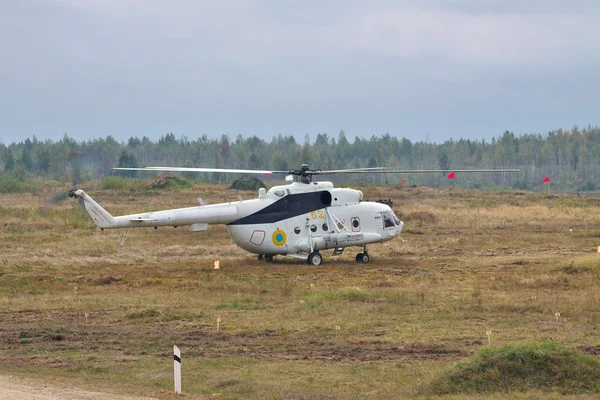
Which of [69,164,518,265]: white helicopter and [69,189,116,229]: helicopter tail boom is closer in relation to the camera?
[69,189,116,229]: helicopter tail boom

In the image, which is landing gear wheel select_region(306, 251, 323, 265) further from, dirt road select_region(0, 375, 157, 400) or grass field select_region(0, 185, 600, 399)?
dirt road select_region(0, 375, 157, 400)

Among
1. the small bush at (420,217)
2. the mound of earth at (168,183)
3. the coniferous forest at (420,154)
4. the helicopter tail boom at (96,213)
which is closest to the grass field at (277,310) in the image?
the helicopter tail boom at (96,213)

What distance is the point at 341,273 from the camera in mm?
32344

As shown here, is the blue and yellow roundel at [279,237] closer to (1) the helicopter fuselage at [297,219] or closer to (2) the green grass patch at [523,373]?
(1) the helicopter fuselage at [297,219]

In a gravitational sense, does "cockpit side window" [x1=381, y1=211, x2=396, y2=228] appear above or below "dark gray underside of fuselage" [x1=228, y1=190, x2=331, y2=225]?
below

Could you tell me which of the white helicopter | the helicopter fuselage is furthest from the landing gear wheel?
the helicopter fuselage

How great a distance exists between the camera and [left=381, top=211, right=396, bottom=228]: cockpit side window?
3669 cm

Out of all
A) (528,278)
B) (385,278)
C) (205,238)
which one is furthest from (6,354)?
(205,238)

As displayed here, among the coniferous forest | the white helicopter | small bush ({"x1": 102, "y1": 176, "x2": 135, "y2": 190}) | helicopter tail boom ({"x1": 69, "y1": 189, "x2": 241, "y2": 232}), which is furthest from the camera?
the coniferous forest

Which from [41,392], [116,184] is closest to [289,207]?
[41,392]

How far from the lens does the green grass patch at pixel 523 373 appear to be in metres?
14.9

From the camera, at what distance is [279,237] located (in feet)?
113

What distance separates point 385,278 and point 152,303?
8.48 meters

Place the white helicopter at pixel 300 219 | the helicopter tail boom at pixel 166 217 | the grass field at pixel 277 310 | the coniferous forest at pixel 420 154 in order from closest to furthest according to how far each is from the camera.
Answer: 1. the grass field at pixel 277 310
2. the helicopter tail boom at pixel 166 217
3. the white helicopter at pixel 300 219
4. the coniferous forest at pixel 420 154
